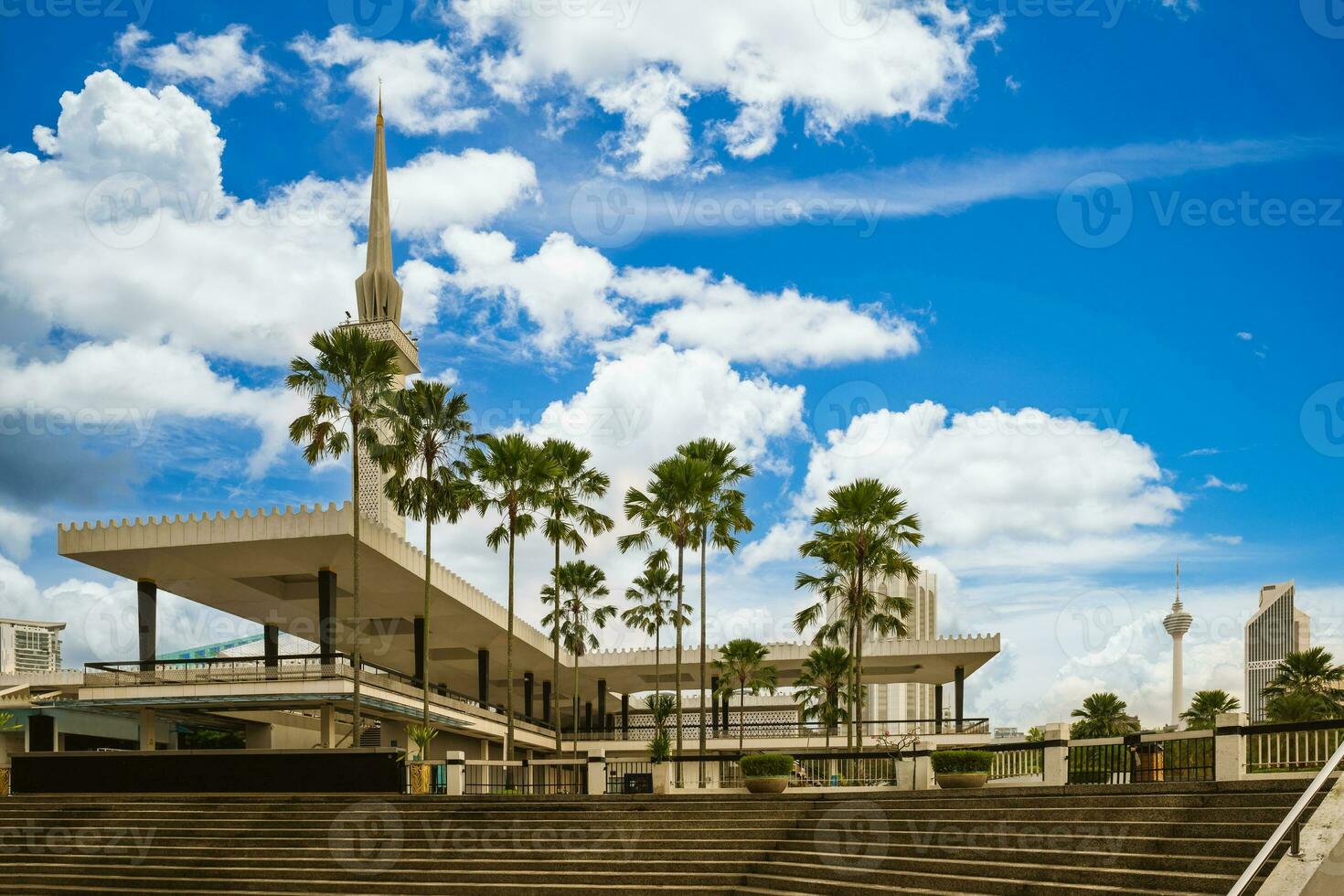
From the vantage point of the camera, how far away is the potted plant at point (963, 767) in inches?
893

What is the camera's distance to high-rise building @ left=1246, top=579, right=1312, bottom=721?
16838 centimetres

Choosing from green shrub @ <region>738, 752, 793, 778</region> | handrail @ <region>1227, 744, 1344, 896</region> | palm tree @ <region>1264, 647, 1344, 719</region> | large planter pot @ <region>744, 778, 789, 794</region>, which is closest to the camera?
handrail @ <region>1227, 744, 1344, 896</region>

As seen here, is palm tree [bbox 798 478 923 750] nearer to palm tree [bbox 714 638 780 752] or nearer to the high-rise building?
palm tree [bbox 714 638 780 752]

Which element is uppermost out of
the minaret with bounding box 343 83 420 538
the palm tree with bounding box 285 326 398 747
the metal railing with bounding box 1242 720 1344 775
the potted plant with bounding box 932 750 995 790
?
the minaret with bounding box 343 83 420 538

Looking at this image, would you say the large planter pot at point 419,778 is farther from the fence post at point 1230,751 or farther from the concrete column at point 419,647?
the fence post at point 1230,751

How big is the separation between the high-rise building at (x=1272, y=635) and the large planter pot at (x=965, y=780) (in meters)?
159

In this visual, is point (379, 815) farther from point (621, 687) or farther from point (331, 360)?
point (621, 687)

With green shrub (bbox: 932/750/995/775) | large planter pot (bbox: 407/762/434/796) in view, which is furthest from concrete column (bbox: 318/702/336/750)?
green shrub (bbox: 932/750/995/775)

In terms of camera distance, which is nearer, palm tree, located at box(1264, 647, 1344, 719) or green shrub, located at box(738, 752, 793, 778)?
green shrub, located at box(738, 752, 793, 778)

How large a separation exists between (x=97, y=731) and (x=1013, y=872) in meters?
46.4

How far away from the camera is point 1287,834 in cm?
1191

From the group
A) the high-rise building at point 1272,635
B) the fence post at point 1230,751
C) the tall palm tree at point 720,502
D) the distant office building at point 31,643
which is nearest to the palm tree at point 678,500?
the tall palm tree at point 720,502

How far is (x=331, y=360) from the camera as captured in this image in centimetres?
3447

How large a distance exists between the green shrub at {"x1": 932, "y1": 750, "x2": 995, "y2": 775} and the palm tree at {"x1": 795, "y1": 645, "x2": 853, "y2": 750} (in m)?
27.4
